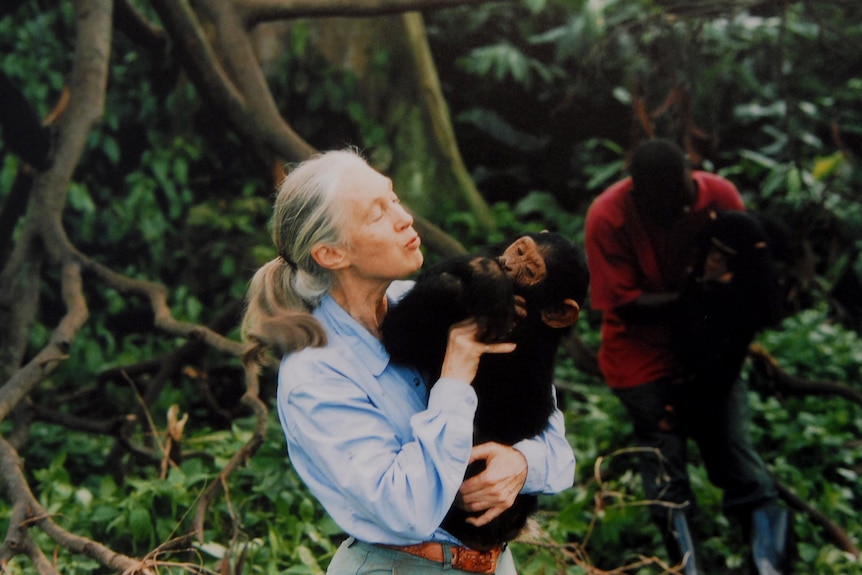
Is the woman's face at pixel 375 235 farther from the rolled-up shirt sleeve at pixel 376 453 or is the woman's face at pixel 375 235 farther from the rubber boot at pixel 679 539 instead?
the rubber boot at pixel 679 539

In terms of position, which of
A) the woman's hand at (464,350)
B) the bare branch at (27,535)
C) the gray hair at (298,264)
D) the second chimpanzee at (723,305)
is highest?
the gray hair at (298,264)

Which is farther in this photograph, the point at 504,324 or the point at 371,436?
the point at 504,324

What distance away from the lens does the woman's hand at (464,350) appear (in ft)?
6.00

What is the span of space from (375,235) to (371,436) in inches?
15.6

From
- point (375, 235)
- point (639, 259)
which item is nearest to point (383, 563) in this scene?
point (375, 235)

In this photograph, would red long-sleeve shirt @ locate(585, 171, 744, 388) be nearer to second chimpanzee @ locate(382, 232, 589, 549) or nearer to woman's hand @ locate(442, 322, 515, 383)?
second chimpanzee @ locate(382, 232, 589, 549)

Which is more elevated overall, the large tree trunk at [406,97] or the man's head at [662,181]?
the man's head at [662,181]

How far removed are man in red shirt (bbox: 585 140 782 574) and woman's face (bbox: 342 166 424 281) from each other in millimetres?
2100

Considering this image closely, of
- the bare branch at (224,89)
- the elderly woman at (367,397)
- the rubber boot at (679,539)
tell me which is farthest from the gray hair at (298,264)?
the bare branch at (224,89)

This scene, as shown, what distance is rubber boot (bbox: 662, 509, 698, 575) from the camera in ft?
12.6

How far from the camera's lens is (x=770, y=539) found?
3.90 m

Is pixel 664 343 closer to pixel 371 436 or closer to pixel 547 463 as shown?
pixel 547 463

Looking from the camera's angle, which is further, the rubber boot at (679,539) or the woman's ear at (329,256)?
the rubber boot at (679,539)

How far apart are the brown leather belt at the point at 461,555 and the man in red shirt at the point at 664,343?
2.00 m
